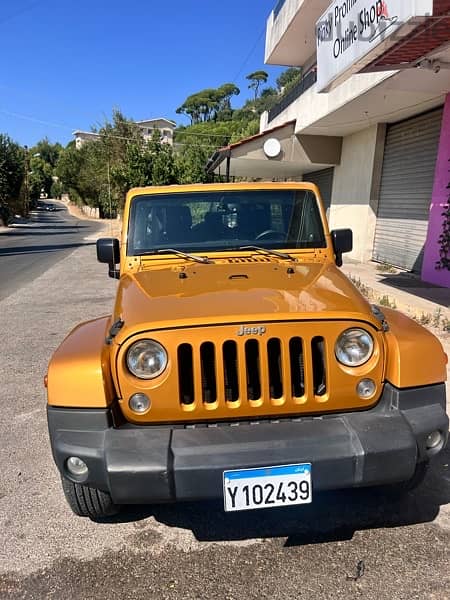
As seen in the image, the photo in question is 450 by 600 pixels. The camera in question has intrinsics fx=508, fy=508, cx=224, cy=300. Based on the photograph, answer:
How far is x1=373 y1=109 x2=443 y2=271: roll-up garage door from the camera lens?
10156mm

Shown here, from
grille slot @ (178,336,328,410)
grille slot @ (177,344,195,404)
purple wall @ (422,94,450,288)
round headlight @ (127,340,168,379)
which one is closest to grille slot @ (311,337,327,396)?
grille slot @ (178,336,328,410)

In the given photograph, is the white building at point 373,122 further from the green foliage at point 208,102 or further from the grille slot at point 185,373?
the green foliage at point 208,102

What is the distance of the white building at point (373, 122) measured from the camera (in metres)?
5.98

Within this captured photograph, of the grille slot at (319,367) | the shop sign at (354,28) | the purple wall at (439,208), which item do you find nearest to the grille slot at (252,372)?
the grille slot at (319,367)

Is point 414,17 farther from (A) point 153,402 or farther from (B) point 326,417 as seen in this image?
(A) point 153,402

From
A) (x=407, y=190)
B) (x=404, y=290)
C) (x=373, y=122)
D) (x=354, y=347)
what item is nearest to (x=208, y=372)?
(x=354, y=347)

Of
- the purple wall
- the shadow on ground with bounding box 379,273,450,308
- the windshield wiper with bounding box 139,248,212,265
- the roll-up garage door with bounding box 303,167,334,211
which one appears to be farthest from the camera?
the roll-up garage door with bounding box 303,167,334,211

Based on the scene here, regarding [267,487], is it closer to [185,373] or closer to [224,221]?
[185,373]

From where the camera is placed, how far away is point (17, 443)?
12.2 ft

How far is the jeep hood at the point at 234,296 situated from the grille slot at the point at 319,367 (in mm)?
134

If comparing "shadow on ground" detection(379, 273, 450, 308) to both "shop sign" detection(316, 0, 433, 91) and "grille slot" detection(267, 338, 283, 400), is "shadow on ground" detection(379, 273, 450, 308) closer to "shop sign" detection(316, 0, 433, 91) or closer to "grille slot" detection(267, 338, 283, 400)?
"shop sign" detection(316, 0, 433, 91)

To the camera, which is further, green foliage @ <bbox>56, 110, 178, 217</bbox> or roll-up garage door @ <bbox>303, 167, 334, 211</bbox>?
green foliage @ <bbox>56, 110, 178, 217</bbox>

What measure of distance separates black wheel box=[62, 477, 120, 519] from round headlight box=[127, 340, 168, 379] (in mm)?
641

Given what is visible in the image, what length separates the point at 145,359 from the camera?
240 centimetres
